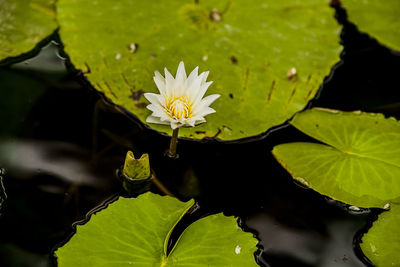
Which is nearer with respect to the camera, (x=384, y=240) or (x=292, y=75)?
(x=384, y=240)

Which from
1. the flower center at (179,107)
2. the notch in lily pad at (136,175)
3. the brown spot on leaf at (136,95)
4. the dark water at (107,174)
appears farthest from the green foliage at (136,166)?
the brown spot on leaf at (136,95)

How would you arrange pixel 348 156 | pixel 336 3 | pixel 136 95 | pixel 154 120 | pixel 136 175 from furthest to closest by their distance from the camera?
1. pixel 336 3
2. pixel 136 95
3. pixel 348 156
4. pixel 136 175
5. pixel 154 120

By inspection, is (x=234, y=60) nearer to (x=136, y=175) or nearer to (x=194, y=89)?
(x=194, y=89)

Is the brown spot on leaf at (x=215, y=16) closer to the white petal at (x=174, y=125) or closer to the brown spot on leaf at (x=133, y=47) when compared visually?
the brown spot on leaf at (x=133, y=47)

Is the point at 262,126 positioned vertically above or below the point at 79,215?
above

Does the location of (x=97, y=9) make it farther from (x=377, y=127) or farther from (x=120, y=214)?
(x=377, y=127)

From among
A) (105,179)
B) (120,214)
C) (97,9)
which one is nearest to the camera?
(120,214)

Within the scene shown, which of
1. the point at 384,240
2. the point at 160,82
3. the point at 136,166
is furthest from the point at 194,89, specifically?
the point at 384,240

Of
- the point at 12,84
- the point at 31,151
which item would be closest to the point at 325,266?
the point at 31,151
